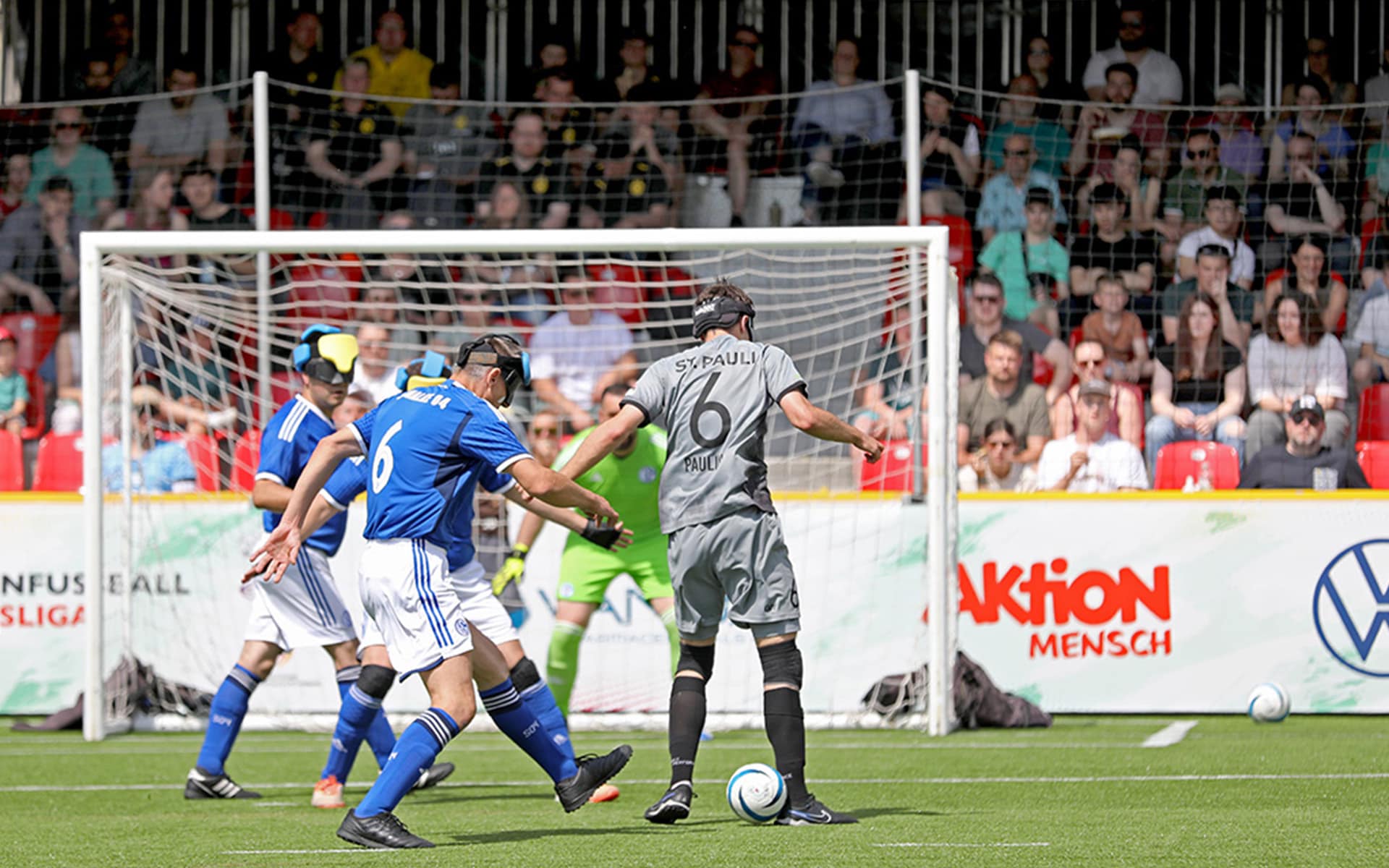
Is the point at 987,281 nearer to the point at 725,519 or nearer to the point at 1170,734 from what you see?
the point at 1170,734

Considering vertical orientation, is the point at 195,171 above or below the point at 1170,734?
above

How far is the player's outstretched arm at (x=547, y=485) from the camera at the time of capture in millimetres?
6305

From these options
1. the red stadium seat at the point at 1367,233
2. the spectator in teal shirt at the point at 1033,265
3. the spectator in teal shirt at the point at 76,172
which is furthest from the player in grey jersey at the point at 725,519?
the spectator in teal shirt at the point at 76,172

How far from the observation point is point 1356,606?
11.3 m

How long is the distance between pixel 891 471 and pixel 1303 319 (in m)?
3.18

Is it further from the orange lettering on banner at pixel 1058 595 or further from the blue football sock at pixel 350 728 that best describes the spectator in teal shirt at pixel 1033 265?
the blue football sock at pixel 350 728

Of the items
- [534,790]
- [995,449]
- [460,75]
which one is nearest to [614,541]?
[534,790]

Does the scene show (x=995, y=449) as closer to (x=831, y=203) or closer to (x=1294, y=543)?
(x=1294, y=543)

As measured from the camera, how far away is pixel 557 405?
504 inches

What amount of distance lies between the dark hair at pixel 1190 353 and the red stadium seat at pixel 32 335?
8.28 m

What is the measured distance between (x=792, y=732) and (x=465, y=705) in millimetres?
1187

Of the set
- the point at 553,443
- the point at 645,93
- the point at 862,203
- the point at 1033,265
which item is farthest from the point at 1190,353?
the point at 645,93

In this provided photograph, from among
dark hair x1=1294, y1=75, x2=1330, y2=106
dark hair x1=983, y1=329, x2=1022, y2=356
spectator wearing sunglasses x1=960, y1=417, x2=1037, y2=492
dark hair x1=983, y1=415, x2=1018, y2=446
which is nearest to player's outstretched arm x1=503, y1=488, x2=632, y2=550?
spectator wearing sunglasses x1=960, y1=417, x2=1037, y2=492

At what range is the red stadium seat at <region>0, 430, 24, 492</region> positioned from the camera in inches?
499
